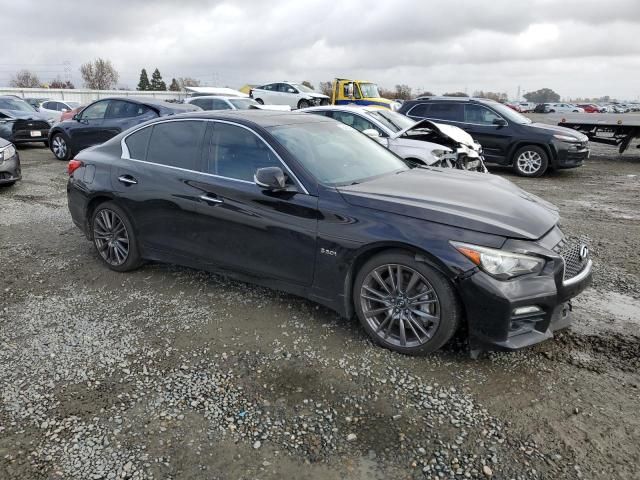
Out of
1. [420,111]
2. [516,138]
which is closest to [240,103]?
[420,111]

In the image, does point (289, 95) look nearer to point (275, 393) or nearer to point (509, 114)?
point (509, 114)

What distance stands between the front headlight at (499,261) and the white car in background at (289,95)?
2318cm

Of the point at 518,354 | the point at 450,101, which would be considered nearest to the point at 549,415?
the point at 518,354

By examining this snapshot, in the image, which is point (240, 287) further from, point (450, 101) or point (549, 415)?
point (450, 101)

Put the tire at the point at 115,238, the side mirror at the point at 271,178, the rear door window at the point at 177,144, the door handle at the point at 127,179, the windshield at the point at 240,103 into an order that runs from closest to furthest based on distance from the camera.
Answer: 1. the side mirror at the point at 271,178
2. the rear door window at the point at 177,144
3. the door handle at the point at 127,179
4. the tire at the point at 115,238
5. the windshield at the point at 240,103

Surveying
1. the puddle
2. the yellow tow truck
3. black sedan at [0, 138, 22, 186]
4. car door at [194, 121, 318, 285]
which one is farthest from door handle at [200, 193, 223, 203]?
the yellow tow truck

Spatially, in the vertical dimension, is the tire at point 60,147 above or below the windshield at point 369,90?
below

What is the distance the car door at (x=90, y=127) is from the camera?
37.3 feet

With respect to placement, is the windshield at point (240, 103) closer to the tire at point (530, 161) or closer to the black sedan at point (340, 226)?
the tire at point (530, 161)

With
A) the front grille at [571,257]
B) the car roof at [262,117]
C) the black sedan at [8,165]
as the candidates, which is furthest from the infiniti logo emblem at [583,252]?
the black sedan at [8,165]

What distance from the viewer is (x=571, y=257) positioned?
3.30m

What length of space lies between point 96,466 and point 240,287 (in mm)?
2205

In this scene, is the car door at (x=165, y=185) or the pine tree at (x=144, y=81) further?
the pine tree at (x=144, y=81)

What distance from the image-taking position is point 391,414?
2.76m
